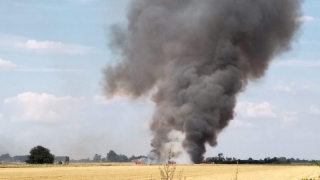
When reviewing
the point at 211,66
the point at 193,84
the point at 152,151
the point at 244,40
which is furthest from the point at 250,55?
the point at 152,151

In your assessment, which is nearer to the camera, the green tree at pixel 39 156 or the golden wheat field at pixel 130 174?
the golden wheat field at pixel 130 174

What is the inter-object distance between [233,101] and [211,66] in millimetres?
7181

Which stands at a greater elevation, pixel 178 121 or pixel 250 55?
pixel 250 55

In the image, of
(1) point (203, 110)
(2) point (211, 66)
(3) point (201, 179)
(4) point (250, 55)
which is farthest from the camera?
(4) point (250, 55)

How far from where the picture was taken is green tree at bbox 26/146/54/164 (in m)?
75.1

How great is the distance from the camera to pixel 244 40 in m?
91.7

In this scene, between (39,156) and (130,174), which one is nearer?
(130,174)

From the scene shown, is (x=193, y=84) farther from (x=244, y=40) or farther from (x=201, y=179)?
(x=201, y=179)

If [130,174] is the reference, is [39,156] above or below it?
above

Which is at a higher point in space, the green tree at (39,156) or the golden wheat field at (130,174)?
the green tree at (39,156)

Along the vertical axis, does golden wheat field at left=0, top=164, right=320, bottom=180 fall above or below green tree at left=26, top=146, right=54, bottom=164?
below

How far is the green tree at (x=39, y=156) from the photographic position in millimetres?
75125

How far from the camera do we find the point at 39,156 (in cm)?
7519

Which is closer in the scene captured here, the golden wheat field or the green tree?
the golden wheat field
